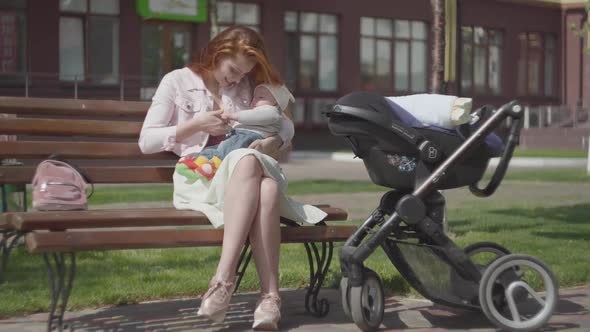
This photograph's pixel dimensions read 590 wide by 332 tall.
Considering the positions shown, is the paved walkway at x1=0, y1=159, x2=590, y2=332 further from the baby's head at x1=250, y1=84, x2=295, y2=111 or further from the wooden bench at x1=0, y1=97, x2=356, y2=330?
the baby's head at x1=250, y1=84, x2=295, y2=111

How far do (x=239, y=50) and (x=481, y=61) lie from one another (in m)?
34.9

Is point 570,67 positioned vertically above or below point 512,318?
above

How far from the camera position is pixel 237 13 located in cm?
3184

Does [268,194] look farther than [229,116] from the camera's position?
No

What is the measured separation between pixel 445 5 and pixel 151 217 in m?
4.42

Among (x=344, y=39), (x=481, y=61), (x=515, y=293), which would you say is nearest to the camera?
(x=515, y=293)

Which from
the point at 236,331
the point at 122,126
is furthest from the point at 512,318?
the point at 122,126

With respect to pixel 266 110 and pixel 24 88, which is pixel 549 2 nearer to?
pixel 24 88

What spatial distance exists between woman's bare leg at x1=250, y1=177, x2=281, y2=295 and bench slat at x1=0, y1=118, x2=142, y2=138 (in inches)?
40.9

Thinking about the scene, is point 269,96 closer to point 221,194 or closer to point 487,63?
point 221,194

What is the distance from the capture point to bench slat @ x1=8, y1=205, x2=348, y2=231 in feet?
15.6

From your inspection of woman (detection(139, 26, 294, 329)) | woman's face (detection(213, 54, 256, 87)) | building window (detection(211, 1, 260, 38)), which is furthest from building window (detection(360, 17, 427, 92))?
woman's face (detection(213, 54, 256, 87))

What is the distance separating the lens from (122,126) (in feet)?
19.1

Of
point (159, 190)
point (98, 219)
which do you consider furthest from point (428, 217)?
point (159, 190)
